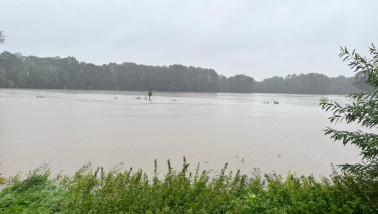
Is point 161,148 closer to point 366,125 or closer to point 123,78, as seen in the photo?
point 366,125

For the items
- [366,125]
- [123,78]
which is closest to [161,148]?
[366,125]

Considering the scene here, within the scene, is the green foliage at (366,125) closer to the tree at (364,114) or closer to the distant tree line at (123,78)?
the tree at (364,114)

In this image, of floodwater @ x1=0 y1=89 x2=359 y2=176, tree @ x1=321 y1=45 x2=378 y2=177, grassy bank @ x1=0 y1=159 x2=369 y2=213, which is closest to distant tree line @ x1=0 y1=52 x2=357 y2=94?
floodwater @ x1=0 y1=89 x2=359 y2=176

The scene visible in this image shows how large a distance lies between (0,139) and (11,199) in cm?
574

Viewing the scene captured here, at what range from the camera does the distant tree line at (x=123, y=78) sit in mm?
84375

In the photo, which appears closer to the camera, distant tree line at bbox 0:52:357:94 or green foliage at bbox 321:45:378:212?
green foliage at bbox 321:45:378:212

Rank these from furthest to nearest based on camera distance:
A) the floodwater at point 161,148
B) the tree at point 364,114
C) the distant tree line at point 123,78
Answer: the distant tree line at point 123,78 → the floodwater at point 161,148 → the tree at point 364,114

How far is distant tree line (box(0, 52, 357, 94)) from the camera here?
8438 cm

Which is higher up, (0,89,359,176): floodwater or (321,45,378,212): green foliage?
(321,45,378,212): green foliage

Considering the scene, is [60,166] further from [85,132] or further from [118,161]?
[85,132]

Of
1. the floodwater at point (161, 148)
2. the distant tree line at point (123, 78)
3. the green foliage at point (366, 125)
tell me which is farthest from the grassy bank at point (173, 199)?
the distant tree line at point (123, 78)

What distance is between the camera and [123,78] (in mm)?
93250

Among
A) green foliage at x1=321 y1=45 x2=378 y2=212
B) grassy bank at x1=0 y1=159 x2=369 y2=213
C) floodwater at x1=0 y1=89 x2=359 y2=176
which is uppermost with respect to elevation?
green foliage at x1=321 y1=45 x2=378 y2=212

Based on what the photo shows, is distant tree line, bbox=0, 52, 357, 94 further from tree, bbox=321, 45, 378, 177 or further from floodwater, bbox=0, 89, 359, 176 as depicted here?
tree, bbox=321, 45, 378, 177
